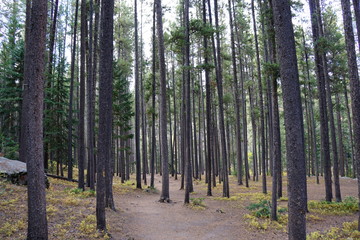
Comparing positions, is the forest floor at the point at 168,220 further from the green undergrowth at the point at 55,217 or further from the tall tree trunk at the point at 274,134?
the tall tree trunk at the point at 274,134

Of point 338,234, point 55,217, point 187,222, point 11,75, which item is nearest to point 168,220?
point 187,222

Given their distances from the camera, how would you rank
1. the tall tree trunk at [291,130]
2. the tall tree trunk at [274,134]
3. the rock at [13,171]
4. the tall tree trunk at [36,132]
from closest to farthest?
the tall tree trunk at [291,130]
the tall tree trunk at [36,132]
the tall tree trunk at [274,134]
the rock at [13,171]

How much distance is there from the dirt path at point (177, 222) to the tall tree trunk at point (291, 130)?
10.9ft

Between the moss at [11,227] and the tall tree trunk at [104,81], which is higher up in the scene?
the tall tree trunk at [104,81]

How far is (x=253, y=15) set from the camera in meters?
16.0

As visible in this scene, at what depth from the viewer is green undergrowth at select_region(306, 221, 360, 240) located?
7148mm

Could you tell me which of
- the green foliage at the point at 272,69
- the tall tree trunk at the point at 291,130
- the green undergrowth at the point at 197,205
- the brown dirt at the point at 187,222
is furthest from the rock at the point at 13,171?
the green foliage at the point at 272,69

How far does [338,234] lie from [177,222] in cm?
558

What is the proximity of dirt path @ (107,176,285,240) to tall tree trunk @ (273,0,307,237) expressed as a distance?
3309 millimetres

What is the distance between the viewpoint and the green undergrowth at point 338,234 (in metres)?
7.15

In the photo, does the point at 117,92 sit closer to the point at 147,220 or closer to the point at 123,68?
the point at 123,68

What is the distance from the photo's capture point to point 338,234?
7531 millimetres

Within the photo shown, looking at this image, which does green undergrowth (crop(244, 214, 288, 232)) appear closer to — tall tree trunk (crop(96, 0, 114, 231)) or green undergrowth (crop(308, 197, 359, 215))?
green undergrowth (crop(308, 197, 359, 215))

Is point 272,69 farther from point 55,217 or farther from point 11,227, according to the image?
point 11,227
